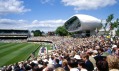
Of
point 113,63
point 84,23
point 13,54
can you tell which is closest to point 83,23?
point 84,23

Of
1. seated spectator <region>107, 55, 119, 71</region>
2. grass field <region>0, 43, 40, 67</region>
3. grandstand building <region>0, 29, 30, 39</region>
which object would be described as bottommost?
grass field <region>0, 43, 40, 67</region>

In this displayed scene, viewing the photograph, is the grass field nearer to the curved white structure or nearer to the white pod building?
the curved white structure

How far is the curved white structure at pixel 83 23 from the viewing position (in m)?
94.4

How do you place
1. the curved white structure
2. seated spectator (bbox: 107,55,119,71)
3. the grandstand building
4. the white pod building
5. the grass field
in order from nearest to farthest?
seated spectator (bbox: 107,55,119,71)
the grass field
the curved white structure
the white pod building
the grandstand building

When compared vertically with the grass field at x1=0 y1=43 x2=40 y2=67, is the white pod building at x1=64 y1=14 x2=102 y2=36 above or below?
above

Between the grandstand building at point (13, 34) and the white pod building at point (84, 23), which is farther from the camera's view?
the grandstand building at point (13, 34)

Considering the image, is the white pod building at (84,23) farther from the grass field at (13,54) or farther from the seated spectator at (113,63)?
the seated spectator at (113,63)

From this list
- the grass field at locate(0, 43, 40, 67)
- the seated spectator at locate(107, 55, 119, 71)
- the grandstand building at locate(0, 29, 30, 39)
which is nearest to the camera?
the seated spectator at locate(107, 55, 119, 71)

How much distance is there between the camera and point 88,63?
27.3ft

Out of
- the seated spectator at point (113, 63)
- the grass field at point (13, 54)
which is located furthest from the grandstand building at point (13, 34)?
the seated spectator at point (113, 63)

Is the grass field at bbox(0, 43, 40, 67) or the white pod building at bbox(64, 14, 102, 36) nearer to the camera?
the grass field at bbox(0, 43, 40, 67)

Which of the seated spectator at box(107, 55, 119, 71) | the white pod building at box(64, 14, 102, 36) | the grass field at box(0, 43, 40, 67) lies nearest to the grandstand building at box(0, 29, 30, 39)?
the white pod building at box(64, 14, 102, 36)

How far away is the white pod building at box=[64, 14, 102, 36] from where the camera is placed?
94.5 m

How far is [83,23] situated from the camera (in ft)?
308
